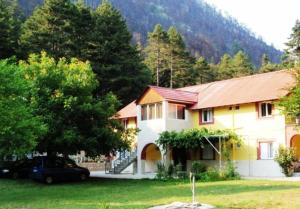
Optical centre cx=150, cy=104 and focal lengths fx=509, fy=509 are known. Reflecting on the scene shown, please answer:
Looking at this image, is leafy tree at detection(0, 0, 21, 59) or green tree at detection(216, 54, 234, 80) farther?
green tree at detection(216, 54, 234, 80)

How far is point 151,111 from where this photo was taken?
39531mm

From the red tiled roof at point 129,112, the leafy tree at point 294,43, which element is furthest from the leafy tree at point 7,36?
the leafy tree at point 294,43

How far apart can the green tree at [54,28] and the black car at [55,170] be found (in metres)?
25.7

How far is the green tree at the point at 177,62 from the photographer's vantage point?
7456 cm

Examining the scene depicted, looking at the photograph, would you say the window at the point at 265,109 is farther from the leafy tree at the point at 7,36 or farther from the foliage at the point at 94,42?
the leafy tree at the point at 7,36

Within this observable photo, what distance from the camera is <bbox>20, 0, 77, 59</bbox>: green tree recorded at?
56.9 meters

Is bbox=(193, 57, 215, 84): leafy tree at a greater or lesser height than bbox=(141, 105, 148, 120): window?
greater

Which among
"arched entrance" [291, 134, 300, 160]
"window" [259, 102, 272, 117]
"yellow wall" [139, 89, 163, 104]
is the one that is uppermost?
"yellow wall" [139, 89, 163, 104]

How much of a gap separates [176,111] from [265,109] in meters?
7.08

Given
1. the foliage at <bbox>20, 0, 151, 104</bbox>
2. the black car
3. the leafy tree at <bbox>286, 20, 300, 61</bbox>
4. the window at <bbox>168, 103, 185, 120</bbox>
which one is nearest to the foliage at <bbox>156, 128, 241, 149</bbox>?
the window at <bbox>168, 103, 185, 120</bbox>

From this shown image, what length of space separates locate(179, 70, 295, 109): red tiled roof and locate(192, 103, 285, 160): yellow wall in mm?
608

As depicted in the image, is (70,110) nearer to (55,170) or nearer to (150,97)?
(55,170)

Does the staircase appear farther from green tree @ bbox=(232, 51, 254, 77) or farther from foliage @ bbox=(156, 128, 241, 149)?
green tree @ bbox=(232, 51, 254, 77)

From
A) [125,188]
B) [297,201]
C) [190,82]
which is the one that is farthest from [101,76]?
[297,201]
